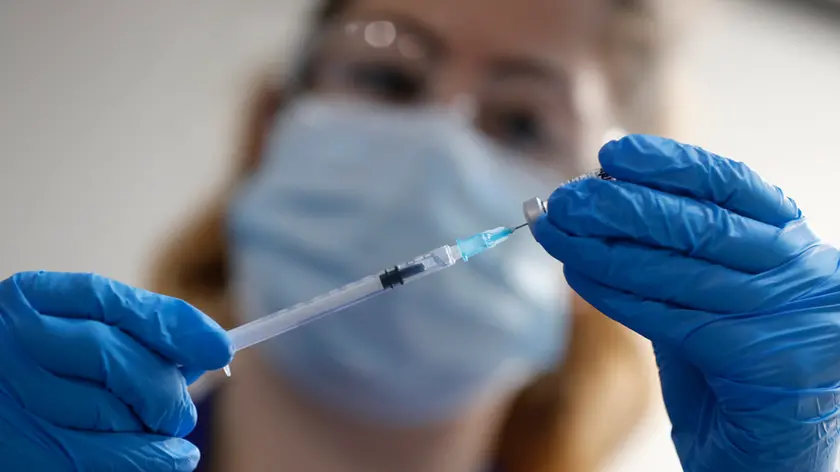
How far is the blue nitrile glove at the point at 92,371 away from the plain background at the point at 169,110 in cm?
83

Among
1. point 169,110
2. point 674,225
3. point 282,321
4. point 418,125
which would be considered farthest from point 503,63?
point 169,110

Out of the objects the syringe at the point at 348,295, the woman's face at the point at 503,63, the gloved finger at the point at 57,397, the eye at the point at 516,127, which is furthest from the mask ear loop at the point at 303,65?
the gloved finger at the point at 57,397

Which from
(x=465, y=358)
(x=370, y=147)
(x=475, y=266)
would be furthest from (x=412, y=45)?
(x=465, y=358)

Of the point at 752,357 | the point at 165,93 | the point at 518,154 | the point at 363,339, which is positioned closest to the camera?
the point at 752,357

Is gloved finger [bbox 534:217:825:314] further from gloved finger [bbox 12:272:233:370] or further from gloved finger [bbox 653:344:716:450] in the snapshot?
gloved finger [bbox 12:272:233:370]

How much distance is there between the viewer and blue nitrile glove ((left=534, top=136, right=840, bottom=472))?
64 centimetres

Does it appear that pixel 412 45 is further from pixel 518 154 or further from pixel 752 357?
pixel 752 357

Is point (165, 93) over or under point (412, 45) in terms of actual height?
over

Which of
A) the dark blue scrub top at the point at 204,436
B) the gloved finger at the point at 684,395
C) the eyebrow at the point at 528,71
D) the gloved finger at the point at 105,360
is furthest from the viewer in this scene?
the dark blue scrub top at the point at 204,436

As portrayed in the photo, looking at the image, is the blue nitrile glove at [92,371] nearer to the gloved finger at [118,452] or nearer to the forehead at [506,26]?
the gloved finger at [118,452]

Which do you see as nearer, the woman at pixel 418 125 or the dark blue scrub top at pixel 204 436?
the woman at pixel 418 125

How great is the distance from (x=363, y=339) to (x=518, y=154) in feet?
1.38

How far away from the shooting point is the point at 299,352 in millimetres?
945

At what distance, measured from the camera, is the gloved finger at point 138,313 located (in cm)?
63
